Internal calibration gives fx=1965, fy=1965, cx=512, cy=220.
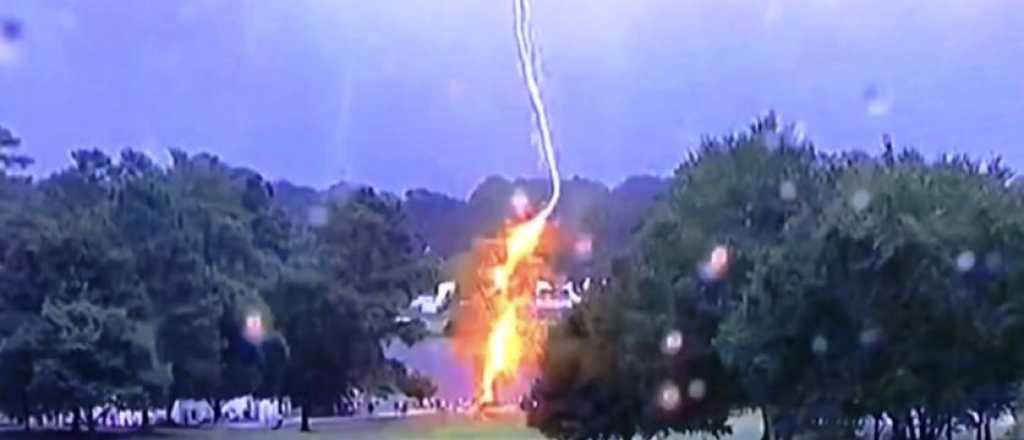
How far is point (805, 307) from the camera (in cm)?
2322

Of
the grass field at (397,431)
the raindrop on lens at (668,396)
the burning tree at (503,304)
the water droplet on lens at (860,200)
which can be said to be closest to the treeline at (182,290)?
the grass field at (397,431)

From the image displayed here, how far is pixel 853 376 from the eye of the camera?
2291 cm

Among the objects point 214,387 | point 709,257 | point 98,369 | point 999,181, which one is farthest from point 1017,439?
point 214,387

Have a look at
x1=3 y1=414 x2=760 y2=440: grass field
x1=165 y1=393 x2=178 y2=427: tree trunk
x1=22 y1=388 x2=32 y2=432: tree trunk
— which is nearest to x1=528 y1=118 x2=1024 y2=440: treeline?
x1=3 y1=414 x2=760 y2=440: grass field

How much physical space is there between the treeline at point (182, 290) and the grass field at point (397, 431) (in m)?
0.85

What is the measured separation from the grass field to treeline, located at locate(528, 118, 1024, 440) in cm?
604

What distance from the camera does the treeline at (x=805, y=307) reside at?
22.4 meters

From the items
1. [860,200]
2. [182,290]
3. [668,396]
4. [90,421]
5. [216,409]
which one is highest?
[182,290]

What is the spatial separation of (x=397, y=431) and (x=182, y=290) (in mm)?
Result: 5359

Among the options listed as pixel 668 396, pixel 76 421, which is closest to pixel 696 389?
pixel 668 396

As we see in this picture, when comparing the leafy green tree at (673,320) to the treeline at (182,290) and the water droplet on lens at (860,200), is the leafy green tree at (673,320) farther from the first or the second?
the treeline at (182,290)

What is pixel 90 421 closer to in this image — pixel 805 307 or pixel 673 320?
pixel 673 320

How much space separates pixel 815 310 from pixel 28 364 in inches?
738

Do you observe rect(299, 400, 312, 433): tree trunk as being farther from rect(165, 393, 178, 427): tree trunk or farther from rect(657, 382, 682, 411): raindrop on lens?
rect(657, 382, 682, 411): raindrop on lens
